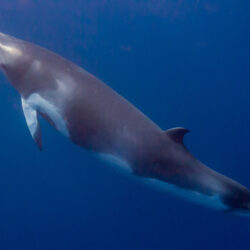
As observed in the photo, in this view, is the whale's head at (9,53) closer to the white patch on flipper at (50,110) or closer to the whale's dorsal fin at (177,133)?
the white patch on flipper at (50,110)

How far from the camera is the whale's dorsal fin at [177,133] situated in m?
5.55

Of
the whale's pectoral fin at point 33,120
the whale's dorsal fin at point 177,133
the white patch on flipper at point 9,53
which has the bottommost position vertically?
the whale's pectoral fin at point 33,120

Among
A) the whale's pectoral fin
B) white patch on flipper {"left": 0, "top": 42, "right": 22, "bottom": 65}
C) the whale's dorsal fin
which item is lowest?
the whale's pectoral fin

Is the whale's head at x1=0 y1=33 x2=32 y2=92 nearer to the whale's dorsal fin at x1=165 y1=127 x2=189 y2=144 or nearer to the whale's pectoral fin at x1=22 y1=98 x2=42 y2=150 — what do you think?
the whale's pectoral fin at x1=22 y1=98 x2=42 y2=150

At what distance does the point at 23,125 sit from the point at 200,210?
595cm

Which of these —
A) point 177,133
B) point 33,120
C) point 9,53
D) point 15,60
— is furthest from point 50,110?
point 177,133

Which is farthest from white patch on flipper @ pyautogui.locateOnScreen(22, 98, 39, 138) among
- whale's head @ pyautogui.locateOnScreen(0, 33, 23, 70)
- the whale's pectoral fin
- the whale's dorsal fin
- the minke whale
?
the whale's dorsal fin

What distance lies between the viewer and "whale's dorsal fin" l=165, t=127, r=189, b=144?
18.2 feet

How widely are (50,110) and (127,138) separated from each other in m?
1.59

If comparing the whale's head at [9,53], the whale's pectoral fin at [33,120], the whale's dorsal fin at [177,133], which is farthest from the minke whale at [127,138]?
the whale's head at [9,53]

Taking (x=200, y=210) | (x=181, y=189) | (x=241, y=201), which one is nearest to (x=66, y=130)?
(x=181, y=189)

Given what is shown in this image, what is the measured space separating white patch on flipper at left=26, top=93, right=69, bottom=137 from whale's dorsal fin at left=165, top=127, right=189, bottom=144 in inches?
75.9

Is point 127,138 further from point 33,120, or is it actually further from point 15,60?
point 15,60

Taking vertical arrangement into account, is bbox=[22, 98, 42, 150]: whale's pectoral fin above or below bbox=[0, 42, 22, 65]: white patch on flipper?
below
